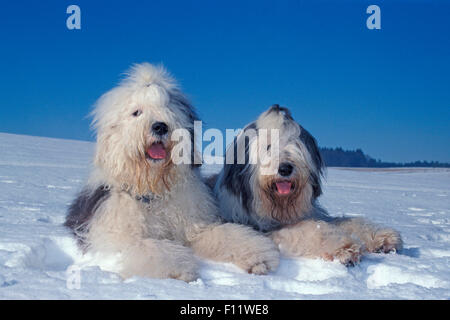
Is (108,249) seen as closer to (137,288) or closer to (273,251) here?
(137,288)

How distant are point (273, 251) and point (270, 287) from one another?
0.53 metres

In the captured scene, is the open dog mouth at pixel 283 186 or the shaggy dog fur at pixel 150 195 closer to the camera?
the shaggy dog fur at pixel 150 195

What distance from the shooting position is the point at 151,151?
321 centimetres

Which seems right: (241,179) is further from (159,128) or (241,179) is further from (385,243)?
(385,243)

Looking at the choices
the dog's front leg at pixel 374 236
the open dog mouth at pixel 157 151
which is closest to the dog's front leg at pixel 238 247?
the open dog mouth at pixel 157 151

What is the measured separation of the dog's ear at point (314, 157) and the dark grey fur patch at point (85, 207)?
1.49 metres

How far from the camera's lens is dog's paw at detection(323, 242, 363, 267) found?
3.23 meters

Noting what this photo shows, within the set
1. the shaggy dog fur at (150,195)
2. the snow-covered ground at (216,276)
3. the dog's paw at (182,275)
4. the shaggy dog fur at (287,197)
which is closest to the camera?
the snow-covered ground at (216,276)

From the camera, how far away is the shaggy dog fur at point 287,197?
345 cm

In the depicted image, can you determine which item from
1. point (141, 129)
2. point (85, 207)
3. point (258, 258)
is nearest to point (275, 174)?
point (258, 258)

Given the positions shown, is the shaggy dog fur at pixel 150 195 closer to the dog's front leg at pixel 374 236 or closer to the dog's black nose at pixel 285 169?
the dog's black nose at pixel 285 169

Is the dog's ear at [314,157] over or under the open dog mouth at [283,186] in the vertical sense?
over

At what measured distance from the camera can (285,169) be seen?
11.5 feet
